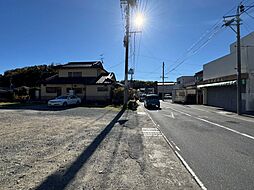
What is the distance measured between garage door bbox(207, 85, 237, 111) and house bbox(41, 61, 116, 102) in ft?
51.8

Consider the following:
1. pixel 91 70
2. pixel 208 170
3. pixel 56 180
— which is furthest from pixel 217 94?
pixel 56 180

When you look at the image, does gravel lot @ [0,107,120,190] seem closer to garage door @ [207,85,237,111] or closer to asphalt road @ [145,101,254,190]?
asphalt road @ [145,101,254,190]

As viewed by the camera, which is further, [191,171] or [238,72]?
[238,72]

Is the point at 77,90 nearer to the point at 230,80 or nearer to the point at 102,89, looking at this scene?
the point at 102,89

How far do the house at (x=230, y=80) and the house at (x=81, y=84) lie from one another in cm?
1582

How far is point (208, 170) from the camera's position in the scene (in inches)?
219

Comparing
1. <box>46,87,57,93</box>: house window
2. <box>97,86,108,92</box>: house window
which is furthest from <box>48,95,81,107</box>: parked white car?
<box>46,87,57,93</box>: house window

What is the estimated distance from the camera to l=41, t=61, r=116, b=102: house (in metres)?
34.5

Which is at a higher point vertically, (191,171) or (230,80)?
(230,80)

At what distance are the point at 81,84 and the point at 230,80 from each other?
20.7 m

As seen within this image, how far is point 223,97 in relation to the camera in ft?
103

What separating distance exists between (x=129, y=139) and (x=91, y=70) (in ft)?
95.6

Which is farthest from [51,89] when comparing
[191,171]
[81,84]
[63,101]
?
[191,171]

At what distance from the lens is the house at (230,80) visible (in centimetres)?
2477
